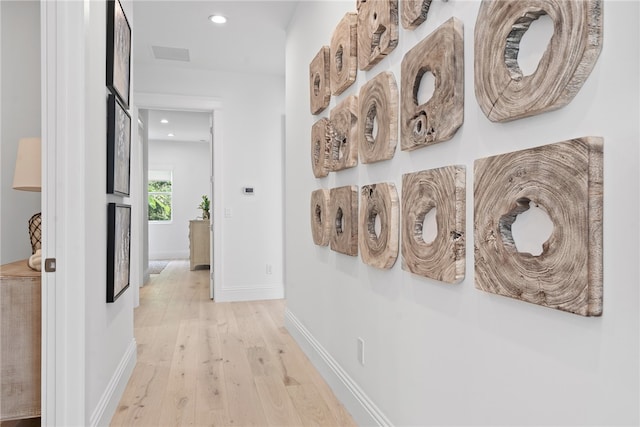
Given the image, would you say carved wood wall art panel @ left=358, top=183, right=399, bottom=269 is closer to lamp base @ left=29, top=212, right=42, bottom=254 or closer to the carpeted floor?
lamp base @ left=29, top=212, right=42, bottom=254

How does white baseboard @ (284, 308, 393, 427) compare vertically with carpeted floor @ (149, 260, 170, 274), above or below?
above

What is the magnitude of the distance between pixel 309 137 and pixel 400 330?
1.72 meters

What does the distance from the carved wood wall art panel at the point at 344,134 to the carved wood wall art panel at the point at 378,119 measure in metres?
0.07

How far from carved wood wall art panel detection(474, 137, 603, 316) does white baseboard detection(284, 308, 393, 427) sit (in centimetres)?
99

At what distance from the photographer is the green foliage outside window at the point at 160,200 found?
978cm

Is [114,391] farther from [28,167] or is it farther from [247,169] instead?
[247,169]

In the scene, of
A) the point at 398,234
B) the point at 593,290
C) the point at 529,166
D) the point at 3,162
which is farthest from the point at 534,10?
the point at 3,162

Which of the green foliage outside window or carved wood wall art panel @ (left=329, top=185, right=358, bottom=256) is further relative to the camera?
the green foliage outside window

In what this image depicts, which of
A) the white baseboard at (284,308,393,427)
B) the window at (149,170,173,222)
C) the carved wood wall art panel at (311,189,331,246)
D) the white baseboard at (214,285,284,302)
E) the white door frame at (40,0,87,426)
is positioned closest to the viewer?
the white door frame at (40,0,87,426)

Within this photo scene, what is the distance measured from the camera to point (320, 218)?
8.71 feet

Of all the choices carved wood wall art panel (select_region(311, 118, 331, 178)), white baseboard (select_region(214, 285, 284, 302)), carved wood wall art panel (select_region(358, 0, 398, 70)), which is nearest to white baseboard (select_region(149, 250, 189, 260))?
white baseboard (select_region(214, 285, 284, 302))

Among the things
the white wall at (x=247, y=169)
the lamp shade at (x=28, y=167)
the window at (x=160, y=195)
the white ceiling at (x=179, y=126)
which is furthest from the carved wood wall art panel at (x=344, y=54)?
the window at (x=160, y=195)

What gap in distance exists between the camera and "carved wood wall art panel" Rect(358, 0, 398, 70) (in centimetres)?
167

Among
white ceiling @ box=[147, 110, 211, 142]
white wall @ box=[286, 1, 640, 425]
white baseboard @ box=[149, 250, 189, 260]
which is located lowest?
white baseboard @ box=[149, 250, 189, 260]
